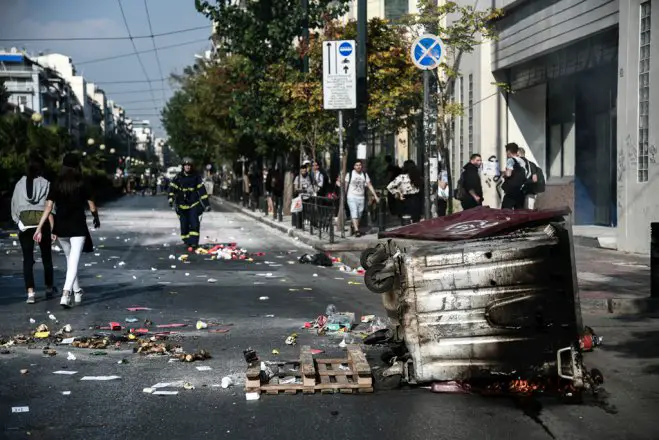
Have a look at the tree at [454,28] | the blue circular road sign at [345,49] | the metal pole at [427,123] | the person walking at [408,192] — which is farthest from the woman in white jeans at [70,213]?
the tree at [454,28]

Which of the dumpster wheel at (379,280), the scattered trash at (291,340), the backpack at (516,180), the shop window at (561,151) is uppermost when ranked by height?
Answer: the shop window at (561,151)

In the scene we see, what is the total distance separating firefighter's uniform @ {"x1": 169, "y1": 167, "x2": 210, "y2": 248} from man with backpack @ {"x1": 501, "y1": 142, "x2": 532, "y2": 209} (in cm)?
600

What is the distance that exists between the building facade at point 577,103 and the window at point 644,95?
16mm

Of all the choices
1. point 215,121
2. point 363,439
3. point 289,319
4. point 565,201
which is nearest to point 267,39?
point 565,201

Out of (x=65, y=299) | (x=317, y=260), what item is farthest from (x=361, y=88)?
(x=65, y=299)

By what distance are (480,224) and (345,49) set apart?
13.6 m

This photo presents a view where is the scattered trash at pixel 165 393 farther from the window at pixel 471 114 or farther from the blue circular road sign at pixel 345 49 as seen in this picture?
the window at pixel 471 114

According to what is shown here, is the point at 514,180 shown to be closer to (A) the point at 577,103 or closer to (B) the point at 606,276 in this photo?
(B) the point at 606,276

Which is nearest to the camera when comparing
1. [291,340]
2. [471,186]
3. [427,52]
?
[291,340]

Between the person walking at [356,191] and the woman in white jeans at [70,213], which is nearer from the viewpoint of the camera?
the woman in white jeans at [70,213]

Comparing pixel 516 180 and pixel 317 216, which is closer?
pixel 516 180

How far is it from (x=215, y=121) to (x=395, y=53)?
73.9ft

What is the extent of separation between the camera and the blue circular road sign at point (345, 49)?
63.2ft

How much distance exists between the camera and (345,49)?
19344 mm
